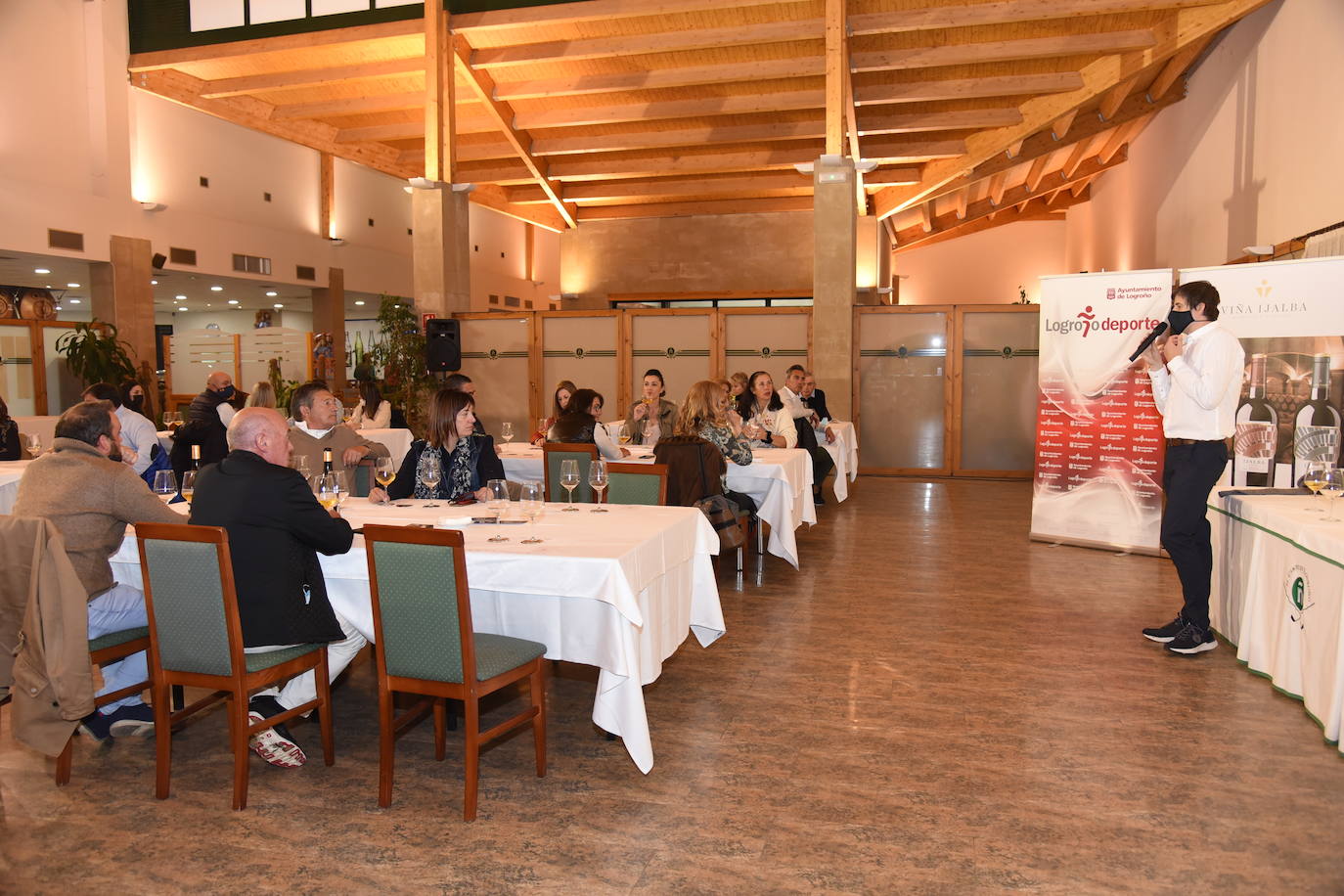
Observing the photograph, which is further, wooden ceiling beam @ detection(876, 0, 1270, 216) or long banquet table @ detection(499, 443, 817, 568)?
wooden ceiling beam @ detection(876, 0, 1270, 216)

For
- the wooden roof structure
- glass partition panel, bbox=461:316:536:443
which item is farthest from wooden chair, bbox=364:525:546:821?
glass partition panel, bbox=461:316:536:443

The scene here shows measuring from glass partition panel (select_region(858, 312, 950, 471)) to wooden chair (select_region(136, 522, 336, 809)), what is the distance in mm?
10034

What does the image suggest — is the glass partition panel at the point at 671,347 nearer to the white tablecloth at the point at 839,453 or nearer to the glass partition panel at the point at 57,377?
the white tablecloth at the point at 839,453

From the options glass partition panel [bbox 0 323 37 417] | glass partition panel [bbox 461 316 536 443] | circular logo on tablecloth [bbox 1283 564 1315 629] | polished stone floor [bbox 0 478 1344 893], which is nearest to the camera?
polished stone floor [bbox 0 478 1344 893]

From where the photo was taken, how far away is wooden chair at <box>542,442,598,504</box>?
5957mm

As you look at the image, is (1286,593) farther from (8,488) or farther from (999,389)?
(999,389)

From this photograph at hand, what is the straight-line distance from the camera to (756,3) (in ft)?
36.1

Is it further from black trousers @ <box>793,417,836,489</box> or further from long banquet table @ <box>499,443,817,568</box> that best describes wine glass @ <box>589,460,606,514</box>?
black trousers @ <box>793,417,836,489</box>

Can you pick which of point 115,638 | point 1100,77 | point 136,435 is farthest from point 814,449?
point 1100,77

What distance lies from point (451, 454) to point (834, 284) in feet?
26.5

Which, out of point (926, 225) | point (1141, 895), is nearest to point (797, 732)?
point (1141, 895)

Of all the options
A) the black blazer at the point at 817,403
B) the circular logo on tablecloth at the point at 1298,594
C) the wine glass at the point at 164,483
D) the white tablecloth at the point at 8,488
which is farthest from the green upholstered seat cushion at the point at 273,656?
the black blazer at the point at 817,403

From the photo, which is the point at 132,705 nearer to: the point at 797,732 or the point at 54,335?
the point at 797,732

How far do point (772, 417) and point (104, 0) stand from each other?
35.5ft
